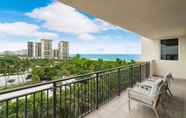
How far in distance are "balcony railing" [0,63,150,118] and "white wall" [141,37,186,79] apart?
2.76m

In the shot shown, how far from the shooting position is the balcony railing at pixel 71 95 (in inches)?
81.2

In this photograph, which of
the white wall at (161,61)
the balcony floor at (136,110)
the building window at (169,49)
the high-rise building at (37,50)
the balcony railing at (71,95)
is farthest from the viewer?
the high-rise building at (37,50)

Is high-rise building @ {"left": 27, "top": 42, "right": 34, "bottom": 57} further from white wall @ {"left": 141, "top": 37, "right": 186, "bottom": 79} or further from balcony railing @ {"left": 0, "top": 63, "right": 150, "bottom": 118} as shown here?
balcony railing @ {"left": 0, "top": 63, "right": 150, "bottom": 118}

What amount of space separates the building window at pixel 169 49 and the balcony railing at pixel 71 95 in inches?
115

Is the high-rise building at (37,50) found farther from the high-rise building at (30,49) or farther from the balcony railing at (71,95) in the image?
the balcony railing at (71,95)

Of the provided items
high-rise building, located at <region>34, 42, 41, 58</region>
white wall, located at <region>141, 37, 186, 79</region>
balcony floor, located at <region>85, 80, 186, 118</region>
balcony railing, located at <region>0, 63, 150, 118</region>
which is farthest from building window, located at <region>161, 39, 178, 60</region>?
high-rise building, located at <region>34, 42, 41, 58</region>

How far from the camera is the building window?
7305 mm

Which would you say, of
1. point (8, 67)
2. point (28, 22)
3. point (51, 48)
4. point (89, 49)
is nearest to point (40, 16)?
point (28, 22)

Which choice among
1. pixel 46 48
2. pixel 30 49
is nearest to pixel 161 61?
pixel 46 48

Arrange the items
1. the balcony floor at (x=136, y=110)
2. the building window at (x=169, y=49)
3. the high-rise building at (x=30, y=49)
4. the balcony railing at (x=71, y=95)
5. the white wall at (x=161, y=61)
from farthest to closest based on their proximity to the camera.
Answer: the high-rise building at (x=30, y=49) < the building window at (x=169, y=49) < the white wall at (x=161, y=61) < the balcony floor at (x=136, y=110) < the balcony railing at (x=71, y=95)

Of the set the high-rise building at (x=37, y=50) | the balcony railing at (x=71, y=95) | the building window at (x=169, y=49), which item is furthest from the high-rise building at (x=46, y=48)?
the balcony railing at (x=71, y=95)

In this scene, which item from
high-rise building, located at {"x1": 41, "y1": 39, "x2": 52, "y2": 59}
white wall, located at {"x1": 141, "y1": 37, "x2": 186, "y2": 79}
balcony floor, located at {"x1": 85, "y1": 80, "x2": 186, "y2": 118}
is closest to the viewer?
balcony floor, located at {"x1": 85, "y1": 80, "x2": 186, "y2": 118}

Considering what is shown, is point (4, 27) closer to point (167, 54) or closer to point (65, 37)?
point (65, 37)

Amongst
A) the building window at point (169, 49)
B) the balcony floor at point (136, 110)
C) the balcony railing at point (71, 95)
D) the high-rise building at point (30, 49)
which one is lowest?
the balcony floor at point (136, 110)
